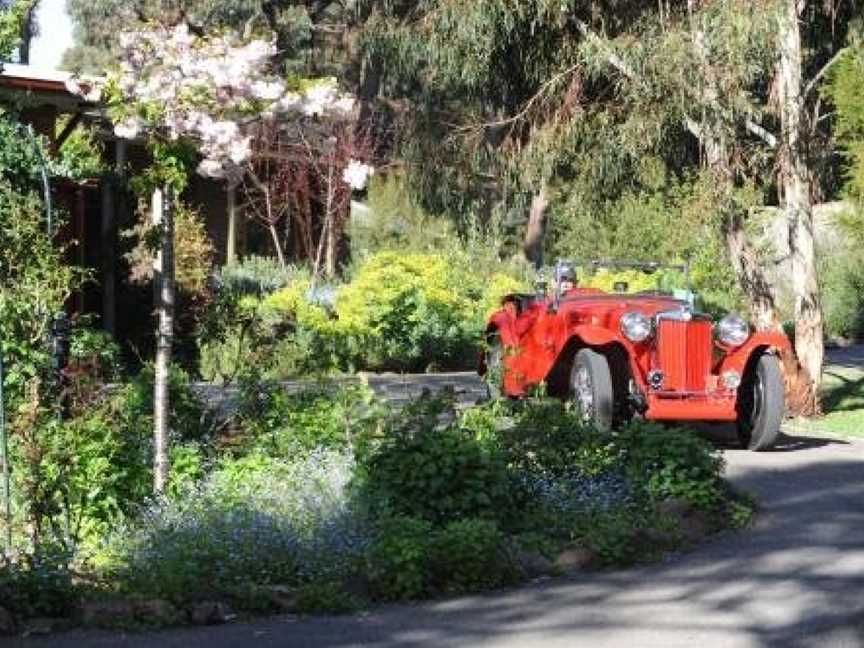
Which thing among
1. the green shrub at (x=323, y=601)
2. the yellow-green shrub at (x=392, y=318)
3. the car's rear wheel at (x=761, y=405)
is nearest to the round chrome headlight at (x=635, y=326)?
the car's rear wheel at (x=761, y=405)

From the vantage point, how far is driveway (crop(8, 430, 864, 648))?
6.13 m

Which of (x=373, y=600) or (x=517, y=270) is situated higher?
(x=517, y=270)

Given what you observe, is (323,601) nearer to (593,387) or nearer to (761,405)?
(593,387)

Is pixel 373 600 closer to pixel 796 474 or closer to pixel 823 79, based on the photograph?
pixel 796 474

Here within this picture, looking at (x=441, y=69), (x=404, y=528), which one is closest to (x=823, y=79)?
(x=441, y=69)

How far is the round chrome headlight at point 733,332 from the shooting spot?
38.9 ft

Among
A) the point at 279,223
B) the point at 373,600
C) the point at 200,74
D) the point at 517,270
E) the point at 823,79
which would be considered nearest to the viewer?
the point at 373,600

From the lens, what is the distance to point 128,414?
358 inches

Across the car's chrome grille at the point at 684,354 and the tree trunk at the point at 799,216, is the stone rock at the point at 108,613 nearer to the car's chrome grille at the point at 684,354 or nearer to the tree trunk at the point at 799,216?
the car's chrome grille at the point at 684,354

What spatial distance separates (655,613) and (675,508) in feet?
6.02

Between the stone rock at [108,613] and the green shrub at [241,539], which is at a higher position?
the green shrub at [241,539]

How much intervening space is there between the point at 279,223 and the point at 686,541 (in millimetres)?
22977

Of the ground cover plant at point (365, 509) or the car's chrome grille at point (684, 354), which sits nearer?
the ground cover plant at point (365, 509)

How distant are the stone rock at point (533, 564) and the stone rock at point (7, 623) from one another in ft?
Result: 8.43
